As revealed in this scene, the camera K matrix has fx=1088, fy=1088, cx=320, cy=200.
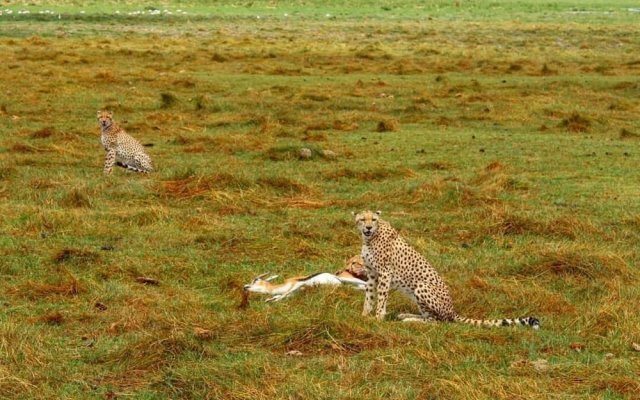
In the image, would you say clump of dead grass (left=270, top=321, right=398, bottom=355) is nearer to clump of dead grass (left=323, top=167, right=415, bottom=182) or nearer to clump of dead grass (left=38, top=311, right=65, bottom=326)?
clump of dead grass (left=38, top=311, right=65, bottom=326)

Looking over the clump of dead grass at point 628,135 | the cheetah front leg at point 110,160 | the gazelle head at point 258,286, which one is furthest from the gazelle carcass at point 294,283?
the clump of dead grass at point 628,135

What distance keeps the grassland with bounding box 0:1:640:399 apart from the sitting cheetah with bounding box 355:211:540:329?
0.21 m

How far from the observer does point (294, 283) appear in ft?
28.0

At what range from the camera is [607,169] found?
15031 mm

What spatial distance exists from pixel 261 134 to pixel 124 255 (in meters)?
8.30

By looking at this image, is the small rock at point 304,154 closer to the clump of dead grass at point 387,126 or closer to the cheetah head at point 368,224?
the clump of dead grass at point 387,126

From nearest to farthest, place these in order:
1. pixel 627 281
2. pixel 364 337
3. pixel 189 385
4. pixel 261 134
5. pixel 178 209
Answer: pixel 189 385
pixel 364 337
pixel 627 281
pixel 178 209
pixel 261 134

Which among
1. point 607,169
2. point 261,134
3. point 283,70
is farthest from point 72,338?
point 283,70

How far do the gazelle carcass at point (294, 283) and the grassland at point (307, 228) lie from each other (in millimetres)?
180

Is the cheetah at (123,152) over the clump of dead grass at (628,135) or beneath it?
over

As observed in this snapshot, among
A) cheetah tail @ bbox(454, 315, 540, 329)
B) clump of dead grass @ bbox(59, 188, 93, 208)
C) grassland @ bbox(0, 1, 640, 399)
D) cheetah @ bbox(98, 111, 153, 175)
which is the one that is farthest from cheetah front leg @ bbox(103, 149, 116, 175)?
cheetah tail @ bbox(454, 315, 540, 329)

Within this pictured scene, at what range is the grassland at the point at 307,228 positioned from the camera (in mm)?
6766

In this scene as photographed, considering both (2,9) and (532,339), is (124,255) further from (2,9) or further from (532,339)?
(2,9)

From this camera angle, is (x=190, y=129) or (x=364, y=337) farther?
(x=190, y=129)
